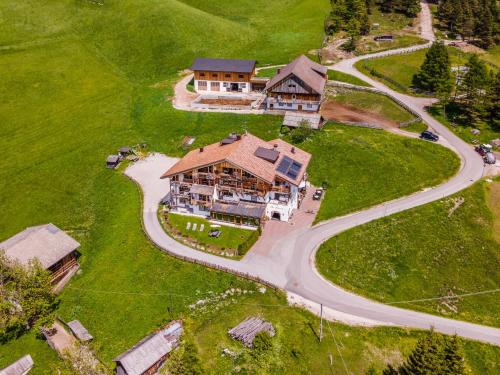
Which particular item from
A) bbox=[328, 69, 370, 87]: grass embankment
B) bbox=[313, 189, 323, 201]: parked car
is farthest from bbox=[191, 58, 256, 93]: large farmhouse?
bbox=[313, 189, 323, 201]: parked car

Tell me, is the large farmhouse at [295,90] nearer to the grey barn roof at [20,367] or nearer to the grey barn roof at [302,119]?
the grey barn roof at [302,119]

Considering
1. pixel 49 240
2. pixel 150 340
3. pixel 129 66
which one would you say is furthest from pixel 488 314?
pixel 129 66

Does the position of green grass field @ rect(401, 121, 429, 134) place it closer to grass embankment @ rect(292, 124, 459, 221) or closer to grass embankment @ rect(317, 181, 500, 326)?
grass embankment @ rect(292, 124, 459, 221)

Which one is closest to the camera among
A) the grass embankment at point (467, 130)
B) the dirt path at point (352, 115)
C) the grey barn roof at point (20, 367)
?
the grey barn roof at point (20, 367)

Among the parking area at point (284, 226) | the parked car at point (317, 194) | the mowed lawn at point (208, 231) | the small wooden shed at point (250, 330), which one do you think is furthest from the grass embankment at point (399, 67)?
the small wooden shed at point (250, 330)

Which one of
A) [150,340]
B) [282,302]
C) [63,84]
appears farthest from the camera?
[63,84]

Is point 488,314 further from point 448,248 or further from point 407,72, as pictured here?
point 407,72
